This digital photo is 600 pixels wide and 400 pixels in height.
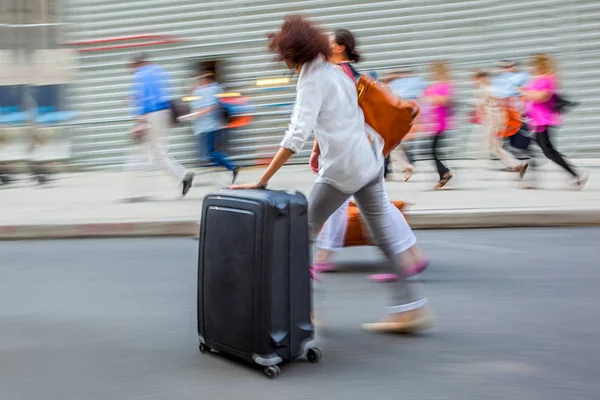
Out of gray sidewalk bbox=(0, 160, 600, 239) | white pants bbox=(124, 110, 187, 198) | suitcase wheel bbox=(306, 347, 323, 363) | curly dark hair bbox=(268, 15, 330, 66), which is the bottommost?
gray sidewalk bbox=(0, 160, 600, 239)

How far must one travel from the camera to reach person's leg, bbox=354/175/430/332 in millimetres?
4664

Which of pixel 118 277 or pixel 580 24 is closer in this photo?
pixel 118 277

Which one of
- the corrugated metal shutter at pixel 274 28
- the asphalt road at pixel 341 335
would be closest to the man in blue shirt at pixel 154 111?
the corrugated metal shutter at pixel 274 28

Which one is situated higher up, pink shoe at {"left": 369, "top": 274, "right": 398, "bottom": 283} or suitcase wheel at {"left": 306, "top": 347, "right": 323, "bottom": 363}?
suitcase wheel at {"left": 306, "top": 347, "right": 323, "bottom": 363}

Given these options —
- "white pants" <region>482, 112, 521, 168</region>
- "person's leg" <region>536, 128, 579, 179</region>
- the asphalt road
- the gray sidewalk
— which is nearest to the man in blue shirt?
the gray sidewalk

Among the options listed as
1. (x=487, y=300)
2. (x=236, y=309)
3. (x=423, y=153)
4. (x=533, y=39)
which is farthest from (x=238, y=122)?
(x=236, y=309)

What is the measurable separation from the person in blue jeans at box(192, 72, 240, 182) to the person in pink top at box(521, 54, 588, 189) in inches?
147

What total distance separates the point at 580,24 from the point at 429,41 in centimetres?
240

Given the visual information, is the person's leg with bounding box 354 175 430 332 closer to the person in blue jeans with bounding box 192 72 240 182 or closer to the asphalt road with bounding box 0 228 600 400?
the asphalt road with bounding box 0 228 600 400

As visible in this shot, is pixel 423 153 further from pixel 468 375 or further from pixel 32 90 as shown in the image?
pixel 468 375

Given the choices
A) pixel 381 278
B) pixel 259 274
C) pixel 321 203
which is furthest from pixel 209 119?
pixel 259 274

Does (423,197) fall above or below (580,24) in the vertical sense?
Answer: below

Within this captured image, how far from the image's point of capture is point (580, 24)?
14250 millimetres

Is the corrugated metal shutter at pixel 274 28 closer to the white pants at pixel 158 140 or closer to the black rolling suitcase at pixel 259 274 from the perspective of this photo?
the white pants at pixel 158 140
